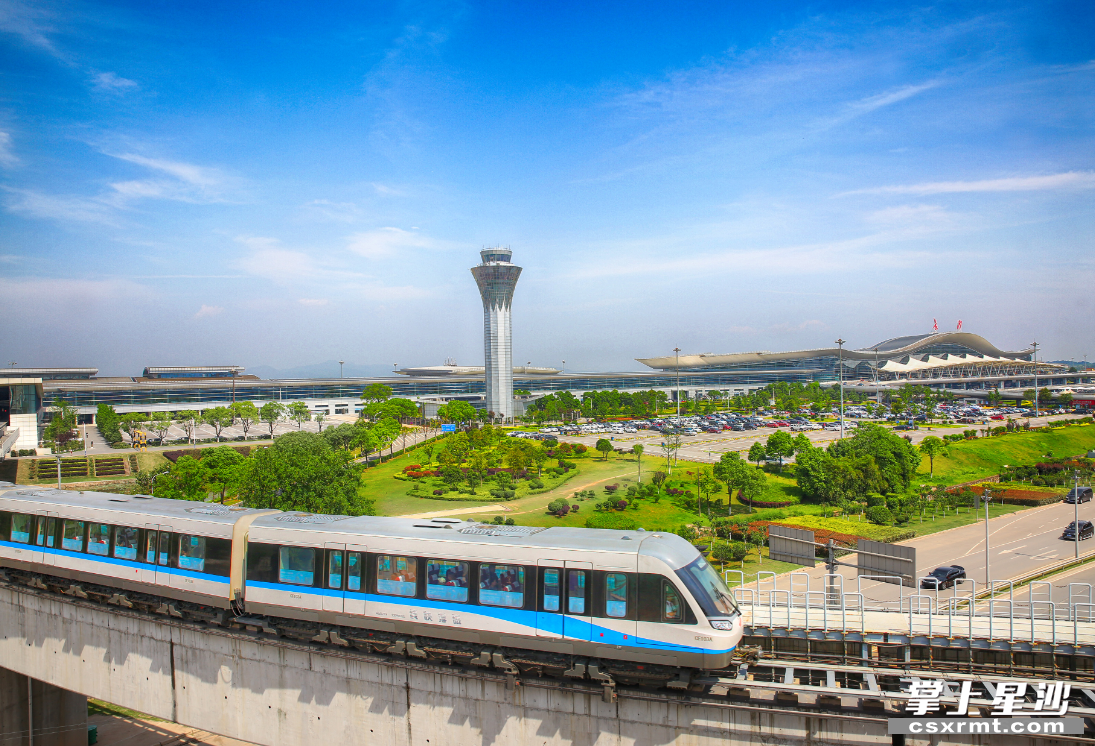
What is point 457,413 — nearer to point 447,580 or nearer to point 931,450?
point 931,450

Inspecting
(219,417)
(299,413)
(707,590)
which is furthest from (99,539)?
(299,413)

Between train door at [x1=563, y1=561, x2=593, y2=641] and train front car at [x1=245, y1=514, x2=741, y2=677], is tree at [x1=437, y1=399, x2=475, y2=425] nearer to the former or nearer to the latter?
train front car at [x1=245, y1=514, x2=741, y2=677]

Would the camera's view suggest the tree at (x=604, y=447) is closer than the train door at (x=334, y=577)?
No

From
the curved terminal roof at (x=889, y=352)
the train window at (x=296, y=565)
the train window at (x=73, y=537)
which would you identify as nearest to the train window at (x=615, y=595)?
the train window at (x=296, y=565)

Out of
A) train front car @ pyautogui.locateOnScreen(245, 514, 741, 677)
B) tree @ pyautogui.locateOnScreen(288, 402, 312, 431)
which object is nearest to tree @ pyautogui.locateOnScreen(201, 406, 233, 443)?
tree @ pyautogui.locateOnScreen(288, 402, 312, 431)

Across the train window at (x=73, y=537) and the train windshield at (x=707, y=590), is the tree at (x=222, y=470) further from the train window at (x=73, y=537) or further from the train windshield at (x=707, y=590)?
the train windshield at (x=707, y=590)

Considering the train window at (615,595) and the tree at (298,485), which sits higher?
the train window at (615,595)
